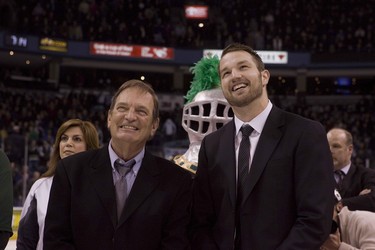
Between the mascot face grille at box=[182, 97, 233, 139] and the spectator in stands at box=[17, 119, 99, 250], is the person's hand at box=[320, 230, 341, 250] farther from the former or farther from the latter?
the spectator in stands at box=[17, 119, 99, 250]

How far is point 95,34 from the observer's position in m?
19.0

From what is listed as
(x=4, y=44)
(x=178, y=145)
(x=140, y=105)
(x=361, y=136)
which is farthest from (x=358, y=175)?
(x=4, y=44)

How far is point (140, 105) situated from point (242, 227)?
0.61 metres

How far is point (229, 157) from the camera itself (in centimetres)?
222

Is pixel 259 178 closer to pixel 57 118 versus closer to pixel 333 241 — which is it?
pixel 333 241

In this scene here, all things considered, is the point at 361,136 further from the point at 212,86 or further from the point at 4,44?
the point at 212,86

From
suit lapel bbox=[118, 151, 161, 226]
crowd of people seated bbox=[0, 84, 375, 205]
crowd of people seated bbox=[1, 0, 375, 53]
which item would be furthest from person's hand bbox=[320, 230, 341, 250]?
crowd of people seated bbox=[1, 0, 375, 53]

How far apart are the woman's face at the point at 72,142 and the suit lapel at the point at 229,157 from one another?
3.71 feet

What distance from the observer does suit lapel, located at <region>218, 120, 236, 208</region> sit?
7.10 ft

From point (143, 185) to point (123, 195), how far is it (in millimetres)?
91

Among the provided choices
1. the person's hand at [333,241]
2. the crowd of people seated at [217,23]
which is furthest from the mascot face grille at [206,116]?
the crowd of people seated at [217,23]

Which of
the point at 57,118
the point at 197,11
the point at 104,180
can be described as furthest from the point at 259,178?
the point at 197,11

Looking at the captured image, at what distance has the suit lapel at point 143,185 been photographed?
2098mm

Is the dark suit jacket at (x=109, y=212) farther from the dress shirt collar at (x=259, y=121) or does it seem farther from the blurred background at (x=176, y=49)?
the blurred background at (x=176, y=49)
